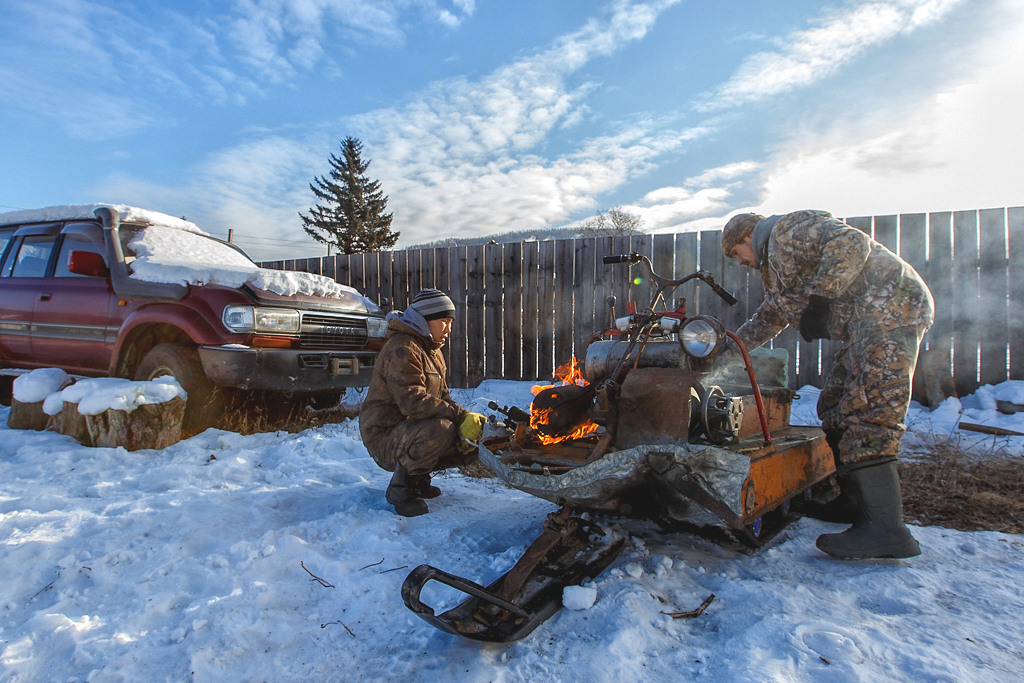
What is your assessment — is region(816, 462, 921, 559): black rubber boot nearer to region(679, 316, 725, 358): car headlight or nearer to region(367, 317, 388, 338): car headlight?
region(679, 316, 725, 358): car headlight

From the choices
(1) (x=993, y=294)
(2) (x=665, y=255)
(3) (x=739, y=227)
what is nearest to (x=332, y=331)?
(3) (x=739, y=227)

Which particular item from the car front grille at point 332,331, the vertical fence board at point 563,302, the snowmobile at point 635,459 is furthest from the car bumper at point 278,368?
the vertical fence board at point 563,302

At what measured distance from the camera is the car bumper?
4.54 metres

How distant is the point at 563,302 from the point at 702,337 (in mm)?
4954

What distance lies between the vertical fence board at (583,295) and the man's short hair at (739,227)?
3.81m

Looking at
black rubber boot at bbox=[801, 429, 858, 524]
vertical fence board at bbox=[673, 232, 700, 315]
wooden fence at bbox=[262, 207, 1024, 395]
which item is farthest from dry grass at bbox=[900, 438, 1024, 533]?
vertical fence board at bbox=[673, 232, 700, 315]

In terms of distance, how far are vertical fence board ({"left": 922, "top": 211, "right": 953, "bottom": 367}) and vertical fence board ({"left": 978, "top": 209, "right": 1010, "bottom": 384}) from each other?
0.91 ft

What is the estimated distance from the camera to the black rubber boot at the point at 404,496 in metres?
3.23

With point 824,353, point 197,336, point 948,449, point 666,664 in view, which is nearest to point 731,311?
point 824,353

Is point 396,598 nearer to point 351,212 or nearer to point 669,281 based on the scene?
point 669,281

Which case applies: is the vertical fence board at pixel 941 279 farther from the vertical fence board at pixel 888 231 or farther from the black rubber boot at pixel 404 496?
the black rubber boot at pixel 404 496

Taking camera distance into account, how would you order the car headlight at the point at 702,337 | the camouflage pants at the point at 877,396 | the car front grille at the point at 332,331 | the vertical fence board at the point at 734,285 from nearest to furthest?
1. the car headlight at the point at 702,337
2. the camouflage pants at the point at 877,396
3. the car front grille at the point at 332,331
4. the vertical fence board at the point at 734,285

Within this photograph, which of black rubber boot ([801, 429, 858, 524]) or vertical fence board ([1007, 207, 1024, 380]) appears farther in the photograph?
vertical fence board ([1007, 207, 1024, 380])

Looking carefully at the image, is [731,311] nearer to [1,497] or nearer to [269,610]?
A: [269,610]
